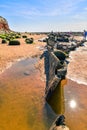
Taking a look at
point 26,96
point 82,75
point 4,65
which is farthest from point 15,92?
point 4,65

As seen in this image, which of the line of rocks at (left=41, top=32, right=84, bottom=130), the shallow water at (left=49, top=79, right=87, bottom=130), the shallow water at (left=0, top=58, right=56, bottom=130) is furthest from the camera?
the line of rocks at (left=41, top=32, right=84, bottom=130)

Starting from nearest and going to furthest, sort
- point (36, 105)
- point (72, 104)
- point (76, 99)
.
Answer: point (36, 105) → point (72, 104) → point (76, 99)

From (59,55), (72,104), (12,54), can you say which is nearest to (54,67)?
(72,104)

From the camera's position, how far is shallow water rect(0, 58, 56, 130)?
924 cm

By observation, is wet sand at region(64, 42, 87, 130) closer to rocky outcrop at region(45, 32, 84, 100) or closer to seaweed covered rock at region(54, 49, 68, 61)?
rocky outcrop at region(45, 32, 84, 100)

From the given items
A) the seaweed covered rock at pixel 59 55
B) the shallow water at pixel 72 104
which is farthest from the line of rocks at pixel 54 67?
the shallow water at pixel 72 104

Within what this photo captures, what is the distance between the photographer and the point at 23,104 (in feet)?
37.2

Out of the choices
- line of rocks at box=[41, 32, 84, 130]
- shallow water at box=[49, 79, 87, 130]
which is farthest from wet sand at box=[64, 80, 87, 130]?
line of rocks at box=[41, 32, 84, 130]

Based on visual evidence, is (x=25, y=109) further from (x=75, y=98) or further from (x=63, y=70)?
(x=63, y=70)

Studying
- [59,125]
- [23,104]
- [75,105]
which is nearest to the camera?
[59,125]

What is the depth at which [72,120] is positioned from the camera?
32.1 feet

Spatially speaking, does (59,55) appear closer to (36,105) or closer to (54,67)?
(54,67)

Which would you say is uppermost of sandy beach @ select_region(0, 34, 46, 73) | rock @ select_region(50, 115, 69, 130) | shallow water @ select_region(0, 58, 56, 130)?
rock @ select_region(50, 115, 69, 130)

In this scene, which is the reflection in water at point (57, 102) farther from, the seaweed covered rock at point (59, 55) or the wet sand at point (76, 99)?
the seaweed covered rock at point (59, 55)
